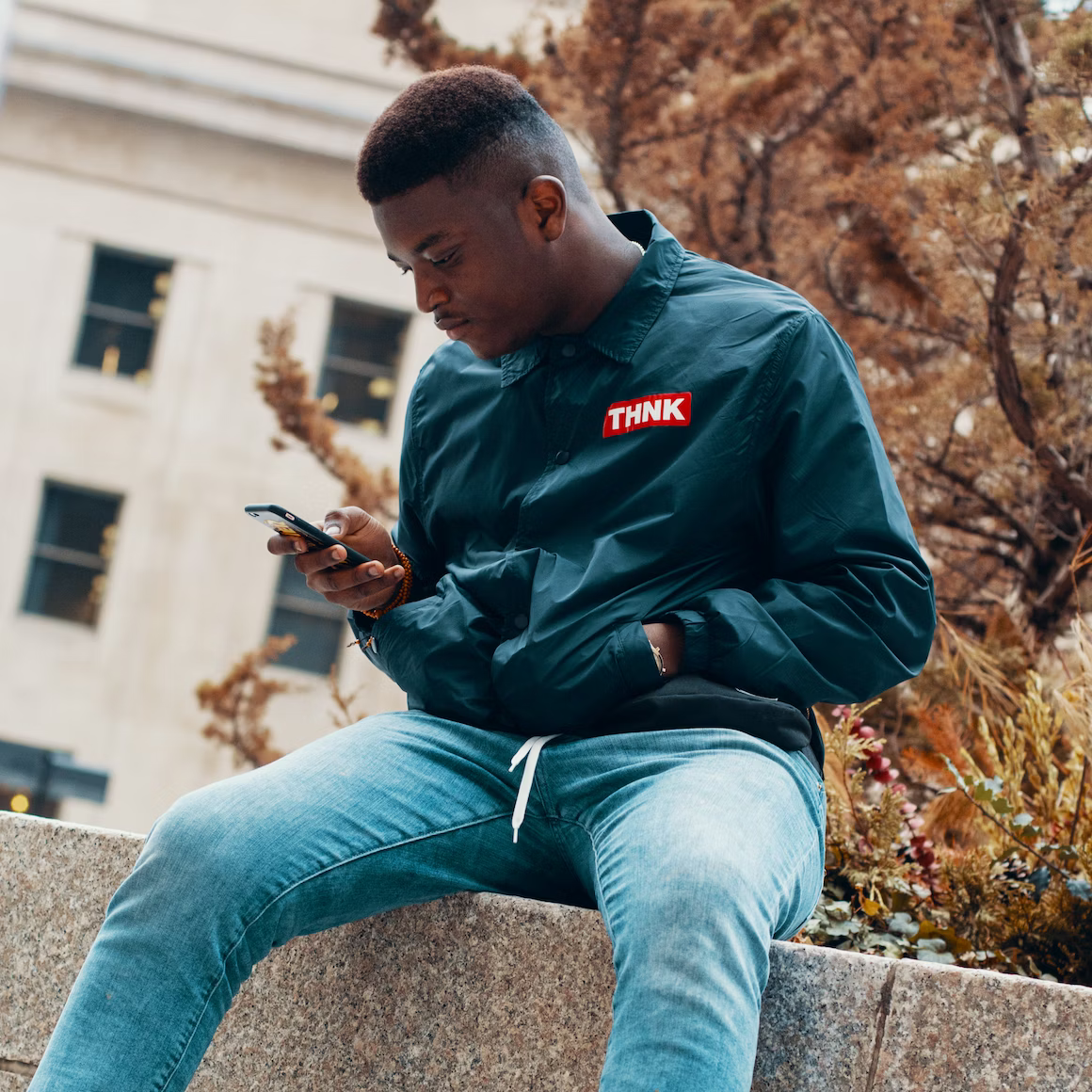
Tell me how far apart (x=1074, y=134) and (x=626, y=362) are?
7.25 ft

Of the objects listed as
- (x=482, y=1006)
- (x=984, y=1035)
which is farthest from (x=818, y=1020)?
(x=482, y=1006)

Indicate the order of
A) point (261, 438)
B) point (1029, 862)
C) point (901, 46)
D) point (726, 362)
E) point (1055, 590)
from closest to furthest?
point (726, 362) → point (1029, 862) → point (1055, 590) → point (901, 46) → point (261, 438)

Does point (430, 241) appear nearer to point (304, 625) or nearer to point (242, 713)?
point (242, 713)

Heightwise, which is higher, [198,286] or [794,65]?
[794,65]

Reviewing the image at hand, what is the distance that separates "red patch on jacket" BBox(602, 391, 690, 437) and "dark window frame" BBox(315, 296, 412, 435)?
14.4 metres

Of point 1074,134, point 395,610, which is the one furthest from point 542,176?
point 1074,134

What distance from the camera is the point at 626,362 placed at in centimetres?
216

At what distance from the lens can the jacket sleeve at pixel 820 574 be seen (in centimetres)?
193

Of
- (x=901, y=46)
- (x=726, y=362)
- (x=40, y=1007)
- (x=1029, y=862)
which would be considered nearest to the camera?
(x=726, y=362)

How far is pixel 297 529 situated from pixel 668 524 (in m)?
0.54

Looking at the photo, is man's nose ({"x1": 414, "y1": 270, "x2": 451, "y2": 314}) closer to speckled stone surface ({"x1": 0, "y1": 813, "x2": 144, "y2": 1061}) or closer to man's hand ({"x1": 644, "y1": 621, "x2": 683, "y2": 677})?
man's hand ({"x1": 644, "y1": 621, "x2": 683, "y2": 677})

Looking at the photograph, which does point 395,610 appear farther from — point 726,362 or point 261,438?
point 261,438

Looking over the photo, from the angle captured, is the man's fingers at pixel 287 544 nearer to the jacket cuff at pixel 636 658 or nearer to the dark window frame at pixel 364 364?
the jacket cuff at pixel 636 658

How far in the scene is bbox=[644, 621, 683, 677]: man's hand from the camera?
77.0 inches
